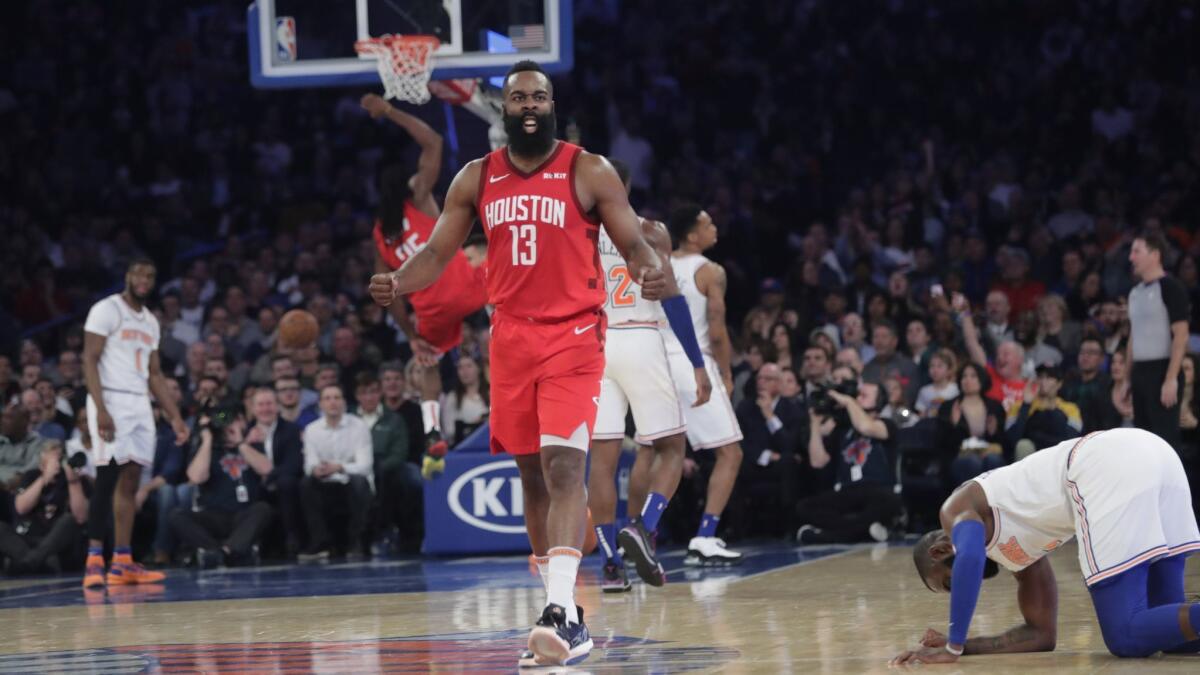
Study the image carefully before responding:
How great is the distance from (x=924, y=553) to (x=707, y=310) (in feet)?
14.9

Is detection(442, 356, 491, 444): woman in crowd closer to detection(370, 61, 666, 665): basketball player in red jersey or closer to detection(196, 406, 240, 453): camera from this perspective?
detection(196, 406, 240, 453): camera

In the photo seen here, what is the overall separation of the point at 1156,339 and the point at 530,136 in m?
6.41

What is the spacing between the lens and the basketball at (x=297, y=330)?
14.3 m

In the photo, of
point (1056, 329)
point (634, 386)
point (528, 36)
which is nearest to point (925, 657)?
point (634, 386)

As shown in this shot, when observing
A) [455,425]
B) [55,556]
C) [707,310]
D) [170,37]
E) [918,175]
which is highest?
[170,37]

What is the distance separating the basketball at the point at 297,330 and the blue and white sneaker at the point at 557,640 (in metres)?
8.77

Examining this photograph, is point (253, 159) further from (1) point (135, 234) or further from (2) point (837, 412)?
(2) point (837, 412)

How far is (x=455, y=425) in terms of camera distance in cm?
1334

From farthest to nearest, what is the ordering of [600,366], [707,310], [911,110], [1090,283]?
[911,110] → [1090,283] → [707,310] → [600,366]

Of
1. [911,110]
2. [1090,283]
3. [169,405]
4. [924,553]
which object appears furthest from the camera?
[911,110]

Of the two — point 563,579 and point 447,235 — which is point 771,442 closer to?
point 447,235

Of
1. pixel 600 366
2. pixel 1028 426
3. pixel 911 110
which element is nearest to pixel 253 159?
pixel 911 110

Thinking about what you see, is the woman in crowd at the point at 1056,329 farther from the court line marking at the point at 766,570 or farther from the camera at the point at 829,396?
the court line marking at the point at 766,570

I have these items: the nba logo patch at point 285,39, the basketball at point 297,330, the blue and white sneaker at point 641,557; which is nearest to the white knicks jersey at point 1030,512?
the blue and white sneaker at point 641,557
